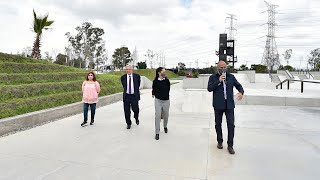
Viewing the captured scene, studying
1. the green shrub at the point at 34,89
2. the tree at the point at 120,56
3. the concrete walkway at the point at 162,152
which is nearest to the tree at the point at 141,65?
the tree at the point at 120,56

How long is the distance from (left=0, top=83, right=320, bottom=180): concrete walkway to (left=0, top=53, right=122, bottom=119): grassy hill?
45.2 inches

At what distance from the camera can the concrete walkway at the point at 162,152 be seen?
146 inches

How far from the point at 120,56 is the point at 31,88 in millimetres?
51446

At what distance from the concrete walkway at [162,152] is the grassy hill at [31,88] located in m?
1.15

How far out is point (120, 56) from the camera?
59.5m

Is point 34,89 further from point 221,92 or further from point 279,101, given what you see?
point 279,101

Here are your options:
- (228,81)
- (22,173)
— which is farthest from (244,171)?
(22,173)

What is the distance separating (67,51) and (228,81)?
47170 millimetres

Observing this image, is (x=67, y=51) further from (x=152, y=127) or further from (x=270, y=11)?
(x=152, y=127)

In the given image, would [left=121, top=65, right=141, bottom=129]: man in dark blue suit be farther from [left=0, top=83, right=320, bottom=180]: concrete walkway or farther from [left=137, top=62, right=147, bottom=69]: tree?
[left=137, top=62, right=147, bottom=69]: tree

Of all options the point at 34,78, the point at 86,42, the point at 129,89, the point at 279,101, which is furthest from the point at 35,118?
the point at 86,42

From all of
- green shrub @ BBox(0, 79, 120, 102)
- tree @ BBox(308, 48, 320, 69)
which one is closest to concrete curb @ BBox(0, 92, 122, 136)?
green shrub @ BBox(0, 79, 120, 102)

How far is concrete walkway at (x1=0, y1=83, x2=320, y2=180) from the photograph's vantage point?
3.71m

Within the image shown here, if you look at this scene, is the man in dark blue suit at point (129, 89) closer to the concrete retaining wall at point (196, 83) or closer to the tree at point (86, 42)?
the concrete retaining wall at point (196, 83)
